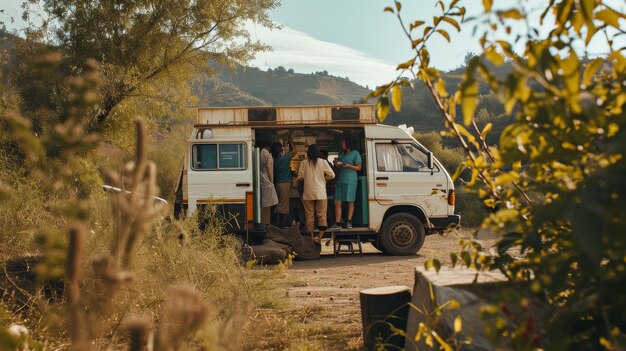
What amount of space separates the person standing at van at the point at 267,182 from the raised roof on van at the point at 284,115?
0.60m

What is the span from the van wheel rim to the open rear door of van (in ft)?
8.89

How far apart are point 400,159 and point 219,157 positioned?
319 cm

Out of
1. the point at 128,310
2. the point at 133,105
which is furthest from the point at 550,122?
the point at 133,105

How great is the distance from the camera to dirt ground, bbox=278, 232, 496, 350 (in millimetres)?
5574

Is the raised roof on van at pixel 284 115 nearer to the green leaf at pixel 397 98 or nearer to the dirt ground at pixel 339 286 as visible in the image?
the dirt ground at pixel 339 286

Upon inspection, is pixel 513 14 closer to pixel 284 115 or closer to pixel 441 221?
pixel 284 115

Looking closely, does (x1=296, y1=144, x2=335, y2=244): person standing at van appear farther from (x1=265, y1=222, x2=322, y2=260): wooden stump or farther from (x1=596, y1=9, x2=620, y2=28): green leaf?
(x1=596, y1=9, x2=620, y2=28): green leaf

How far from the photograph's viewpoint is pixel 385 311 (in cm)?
482

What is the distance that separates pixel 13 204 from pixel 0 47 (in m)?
11.9

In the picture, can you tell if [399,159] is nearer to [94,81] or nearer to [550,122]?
[550,122]

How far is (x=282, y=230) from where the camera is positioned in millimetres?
12078

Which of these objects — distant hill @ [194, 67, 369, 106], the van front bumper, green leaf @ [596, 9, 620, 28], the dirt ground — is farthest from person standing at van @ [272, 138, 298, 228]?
distant hill @ [194, 67, 369, 106]

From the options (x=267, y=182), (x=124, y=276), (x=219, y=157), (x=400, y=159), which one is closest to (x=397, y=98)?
(x=124, y=276)

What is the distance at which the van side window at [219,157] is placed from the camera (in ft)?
38.7
